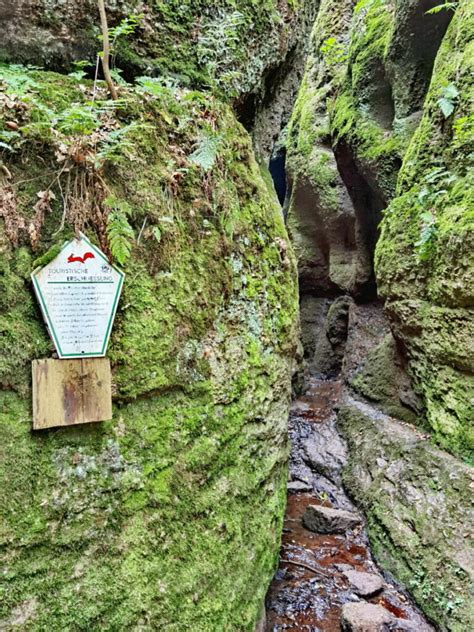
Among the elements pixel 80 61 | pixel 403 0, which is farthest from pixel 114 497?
pixel 403 0

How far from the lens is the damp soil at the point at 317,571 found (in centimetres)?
370

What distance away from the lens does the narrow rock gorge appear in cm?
212

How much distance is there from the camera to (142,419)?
8.15 feet

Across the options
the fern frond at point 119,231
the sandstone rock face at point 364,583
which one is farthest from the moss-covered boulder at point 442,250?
the fern frond at point 119,231

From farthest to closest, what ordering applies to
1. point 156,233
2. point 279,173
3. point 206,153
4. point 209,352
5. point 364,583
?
point 279,173
point 364,583
point 209,352
point 206,153
point 156,233

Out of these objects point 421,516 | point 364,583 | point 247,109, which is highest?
point 247,109

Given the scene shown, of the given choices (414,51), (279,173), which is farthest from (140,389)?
(279,173)

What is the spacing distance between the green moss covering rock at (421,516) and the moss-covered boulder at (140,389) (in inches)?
67.3

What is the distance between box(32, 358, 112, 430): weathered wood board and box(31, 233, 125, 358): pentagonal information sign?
0.07m

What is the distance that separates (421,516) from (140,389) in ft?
12.5

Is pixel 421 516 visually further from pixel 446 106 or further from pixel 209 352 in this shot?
pixel 446 106

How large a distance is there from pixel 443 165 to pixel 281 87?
283 centimetres

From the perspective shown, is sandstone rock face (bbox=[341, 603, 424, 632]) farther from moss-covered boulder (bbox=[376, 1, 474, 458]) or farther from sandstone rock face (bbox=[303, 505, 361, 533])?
moss-covered boulder (bbox=[376, 1, 474, 458])

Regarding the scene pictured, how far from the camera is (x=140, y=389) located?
250cm
